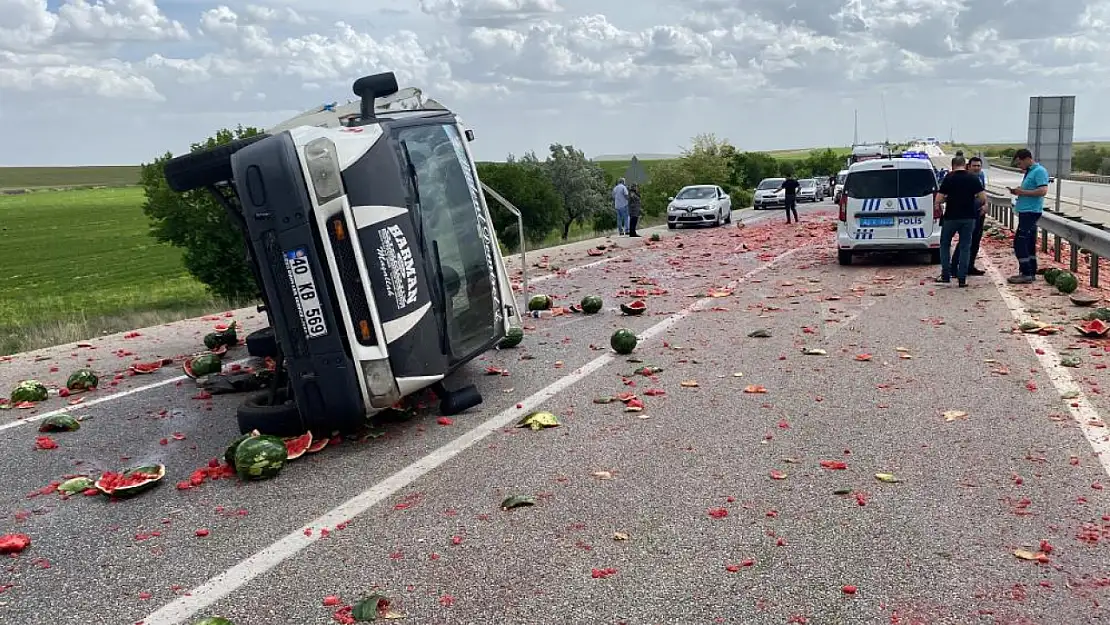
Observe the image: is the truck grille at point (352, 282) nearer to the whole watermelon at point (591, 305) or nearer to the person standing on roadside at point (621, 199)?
the whole watermelon at point (591, 305)

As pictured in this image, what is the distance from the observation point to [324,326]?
6.66 m

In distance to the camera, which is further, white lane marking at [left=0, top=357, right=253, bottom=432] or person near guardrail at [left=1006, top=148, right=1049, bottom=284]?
person near guardrail at [left=1006, top=148, right=1049, bottom=284]

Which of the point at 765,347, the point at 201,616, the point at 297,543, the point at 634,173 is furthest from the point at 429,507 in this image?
the point at 634,173

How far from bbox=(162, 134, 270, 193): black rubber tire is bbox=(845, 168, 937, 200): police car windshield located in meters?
13.1

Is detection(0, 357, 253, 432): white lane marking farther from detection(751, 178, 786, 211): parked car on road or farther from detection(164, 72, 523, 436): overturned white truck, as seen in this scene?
detection(751, 178, 786, 211): parked car on road

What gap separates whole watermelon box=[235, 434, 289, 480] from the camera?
6.29 metres

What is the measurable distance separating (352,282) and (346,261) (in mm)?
152

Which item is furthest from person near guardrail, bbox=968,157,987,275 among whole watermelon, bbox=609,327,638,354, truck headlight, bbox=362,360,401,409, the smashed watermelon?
truck headlight, bbox=362,360,401,409

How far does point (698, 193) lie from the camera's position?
36.0 meters

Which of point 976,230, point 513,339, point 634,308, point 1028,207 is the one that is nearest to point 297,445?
point 513,339

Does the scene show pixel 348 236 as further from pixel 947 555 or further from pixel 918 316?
pixel 918 316

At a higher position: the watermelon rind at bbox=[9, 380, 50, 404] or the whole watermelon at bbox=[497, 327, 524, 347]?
the watermelon rind at bbox=[9, 380, 50, 404]

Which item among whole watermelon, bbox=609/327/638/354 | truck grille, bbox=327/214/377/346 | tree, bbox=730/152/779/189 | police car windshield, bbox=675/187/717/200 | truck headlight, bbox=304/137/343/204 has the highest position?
truck headlight, bbox=304/137/343/204

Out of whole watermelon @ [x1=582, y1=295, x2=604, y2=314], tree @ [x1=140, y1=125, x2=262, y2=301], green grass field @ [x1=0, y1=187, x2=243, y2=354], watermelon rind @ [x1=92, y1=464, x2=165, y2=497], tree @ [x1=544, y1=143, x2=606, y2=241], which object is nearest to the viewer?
watermelon rind @ [x1=92, y1=464, x2=165, y2=497]
